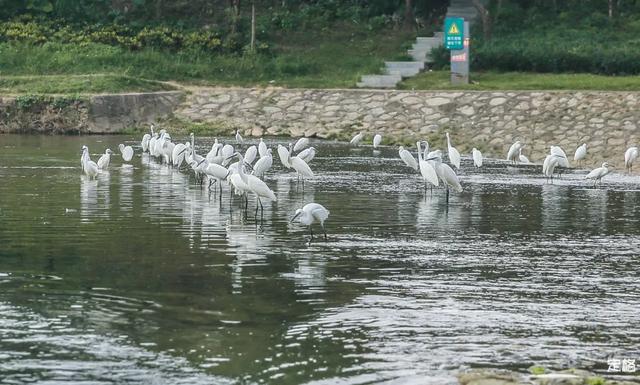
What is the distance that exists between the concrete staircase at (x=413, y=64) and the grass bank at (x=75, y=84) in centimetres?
644

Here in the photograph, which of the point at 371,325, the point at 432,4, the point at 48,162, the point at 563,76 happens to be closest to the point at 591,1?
the point at 432,4

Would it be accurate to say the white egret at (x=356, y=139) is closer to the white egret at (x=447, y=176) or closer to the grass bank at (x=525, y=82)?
the grass bank at (x=525, y=82)

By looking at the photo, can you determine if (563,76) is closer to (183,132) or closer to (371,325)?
(183,132)

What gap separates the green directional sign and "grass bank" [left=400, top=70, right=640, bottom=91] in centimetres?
110

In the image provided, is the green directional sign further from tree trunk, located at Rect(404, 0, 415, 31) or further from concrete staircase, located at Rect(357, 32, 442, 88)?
tree trunk, located at Rect(404, 0, 415, 31)

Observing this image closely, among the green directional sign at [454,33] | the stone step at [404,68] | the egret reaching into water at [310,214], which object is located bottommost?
the egret reaching into water at [310,214]

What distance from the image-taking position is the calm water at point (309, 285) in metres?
12.6

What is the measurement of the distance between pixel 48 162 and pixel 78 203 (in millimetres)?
7907

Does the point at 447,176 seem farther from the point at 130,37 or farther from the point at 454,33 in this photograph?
the point at 130,37

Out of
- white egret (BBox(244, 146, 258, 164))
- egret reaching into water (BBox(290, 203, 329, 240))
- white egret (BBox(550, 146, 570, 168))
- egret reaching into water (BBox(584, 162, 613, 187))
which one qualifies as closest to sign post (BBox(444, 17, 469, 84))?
white egret (BBox(550, 146, 570, 168))

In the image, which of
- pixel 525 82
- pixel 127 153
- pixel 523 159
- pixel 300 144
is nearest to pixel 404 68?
pixel 525 82

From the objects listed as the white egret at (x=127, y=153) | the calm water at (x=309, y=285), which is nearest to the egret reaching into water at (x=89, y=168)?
the calm water at (x=309, y=285)

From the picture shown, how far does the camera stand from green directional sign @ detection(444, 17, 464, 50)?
4116cm

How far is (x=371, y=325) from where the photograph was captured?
14.1 metres
